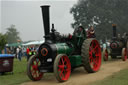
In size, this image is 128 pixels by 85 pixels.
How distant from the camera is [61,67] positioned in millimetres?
6070

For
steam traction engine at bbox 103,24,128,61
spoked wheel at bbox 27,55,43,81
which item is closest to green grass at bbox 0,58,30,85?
spoked wheel at bbox 27,55,43,81

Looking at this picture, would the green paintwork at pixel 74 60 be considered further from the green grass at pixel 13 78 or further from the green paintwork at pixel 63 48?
the green grass at pixel 13 78

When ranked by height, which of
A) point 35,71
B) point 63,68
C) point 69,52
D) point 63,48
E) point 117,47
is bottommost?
point 35,71

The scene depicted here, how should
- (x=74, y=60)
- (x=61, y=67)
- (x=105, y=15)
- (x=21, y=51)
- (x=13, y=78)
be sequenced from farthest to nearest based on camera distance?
(x=105, y=15)
(x=21, y=51)
(x=13, y=78)
(x=74, y=60)
(x=61, y=67)

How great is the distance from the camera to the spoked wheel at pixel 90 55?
723 centimetres

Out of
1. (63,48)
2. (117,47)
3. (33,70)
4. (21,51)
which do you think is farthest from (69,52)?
(21,51)

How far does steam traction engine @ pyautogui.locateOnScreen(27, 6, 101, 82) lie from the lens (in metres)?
6.27

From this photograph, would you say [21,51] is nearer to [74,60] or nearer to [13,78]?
[13,78]

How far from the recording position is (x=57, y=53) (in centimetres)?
649

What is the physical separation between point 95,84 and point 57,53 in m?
1.68

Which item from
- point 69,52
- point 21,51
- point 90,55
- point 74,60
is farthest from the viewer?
point 21,51

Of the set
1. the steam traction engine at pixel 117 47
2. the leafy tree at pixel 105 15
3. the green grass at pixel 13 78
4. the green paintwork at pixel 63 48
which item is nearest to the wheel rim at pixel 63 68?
the green paintwork at pixel 63 48

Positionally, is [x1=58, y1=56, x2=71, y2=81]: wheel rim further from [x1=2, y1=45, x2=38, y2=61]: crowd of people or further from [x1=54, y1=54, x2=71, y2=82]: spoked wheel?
[x1=2, y1=45, x2=38, y2=61]: crowd of people

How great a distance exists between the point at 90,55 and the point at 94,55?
0.31 meters
